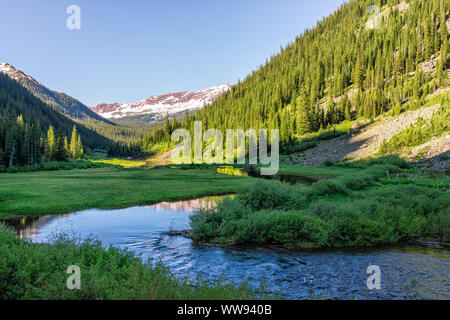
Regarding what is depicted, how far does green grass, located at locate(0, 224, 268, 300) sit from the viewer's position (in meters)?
7.02

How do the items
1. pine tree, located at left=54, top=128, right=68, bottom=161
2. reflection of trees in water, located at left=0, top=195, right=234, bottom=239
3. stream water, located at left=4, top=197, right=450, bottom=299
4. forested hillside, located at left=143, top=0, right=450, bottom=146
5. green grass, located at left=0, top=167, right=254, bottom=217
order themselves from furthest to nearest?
pine tree, located at left=54, top=128, right=68, bottom=161
forested hillside, located at left=143, top=0, right=450, bottom=146
green grass, located at left=0, top=167, right=254, bottom=217
reflection of trees in water, located at left=0, top=195, right=234, bottom=239
stream water, located at left=4, top=197, right=450, bottom=299

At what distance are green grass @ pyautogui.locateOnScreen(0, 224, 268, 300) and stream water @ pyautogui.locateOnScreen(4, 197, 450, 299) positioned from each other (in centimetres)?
253

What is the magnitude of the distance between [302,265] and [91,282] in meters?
8.82

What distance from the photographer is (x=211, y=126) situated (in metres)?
160

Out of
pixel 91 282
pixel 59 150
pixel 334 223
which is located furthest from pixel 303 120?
pixel 91 282

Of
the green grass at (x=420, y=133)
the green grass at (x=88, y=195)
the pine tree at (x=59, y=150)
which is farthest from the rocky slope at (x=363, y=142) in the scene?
the pine tree at (x=59, y=150)

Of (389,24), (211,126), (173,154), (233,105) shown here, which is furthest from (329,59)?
(173,154)

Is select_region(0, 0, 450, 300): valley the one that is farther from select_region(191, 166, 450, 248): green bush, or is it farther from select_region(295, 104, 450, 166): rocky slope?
select_region(295, 104, 450, 166): rocky slope

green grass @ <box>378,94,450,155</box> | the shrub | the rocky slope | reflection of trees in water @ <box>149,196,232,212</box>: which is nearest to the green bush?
the shrub

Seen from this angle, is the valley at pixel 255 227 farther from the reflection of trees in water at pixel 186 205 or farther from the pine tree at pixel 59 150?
the pine tree at pixel 59 150

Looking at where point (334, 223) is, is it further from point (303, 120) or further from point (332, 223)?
point (303, 120)

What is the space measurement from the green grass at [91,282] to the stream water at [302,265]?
2.53m

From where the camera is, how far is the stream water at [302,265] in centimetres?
997

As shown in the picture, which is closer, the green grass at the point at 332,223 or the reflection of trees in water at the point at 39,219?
the green grass at the point at 332,223
